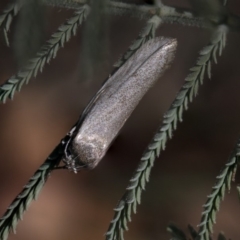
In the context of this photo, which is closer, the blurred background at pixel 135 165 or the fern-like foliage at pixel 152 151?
the fern-like foliage at pixel 152 151

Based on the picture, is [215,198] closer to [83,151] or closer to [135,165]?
[83,151]

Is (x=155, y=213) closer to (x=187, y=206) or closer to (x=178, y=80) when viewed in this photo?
(x=187, y=206)

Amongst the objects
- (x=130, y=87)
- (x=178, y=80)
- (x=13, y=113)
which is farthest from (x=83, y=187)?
(x=130, y=87)

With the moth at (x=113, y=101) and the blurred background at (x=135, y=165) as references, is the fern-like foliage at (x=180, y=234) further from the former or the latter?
the blurred background at (x=135, y=165)

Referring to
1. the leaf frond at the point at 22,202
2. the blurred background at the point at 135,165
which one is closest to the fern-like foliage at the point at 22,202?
the leaf frond at the point at 22,202

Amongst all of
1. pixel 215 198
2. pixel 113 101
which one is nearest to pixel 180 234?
pixel 215 198

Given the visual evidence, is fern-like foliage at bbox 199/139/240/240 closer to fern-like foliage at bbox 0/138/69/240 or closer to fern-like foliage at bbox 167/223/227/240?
fern-like foliage at bbox 167/223/227/240
